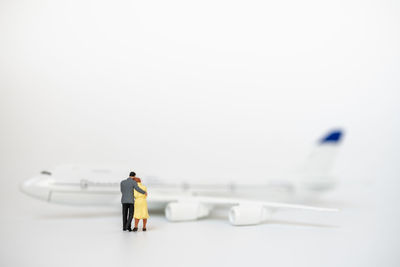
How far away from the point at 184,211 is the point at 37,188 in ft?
14.3

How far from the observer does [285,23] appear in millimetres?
17750

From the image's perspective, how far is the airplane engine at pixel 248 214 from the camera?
11.1 m

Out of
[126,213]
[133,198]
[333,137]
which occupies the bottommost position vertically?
[126,213]

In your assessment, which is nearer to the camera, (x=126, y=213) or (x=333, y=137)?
(x=126, y=213)

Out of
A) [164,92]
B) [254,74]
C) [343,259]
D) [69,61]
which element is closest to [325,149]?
[254,74]

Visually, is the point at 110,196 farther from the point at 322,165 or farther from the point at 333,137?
the point at 333,137

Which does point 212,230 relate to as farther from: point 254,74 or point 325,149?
point 254,74

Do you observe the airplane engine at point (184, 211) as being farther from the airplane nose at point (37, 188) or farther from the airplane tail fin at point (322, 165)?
the airplane tail fin at point (322, 165)

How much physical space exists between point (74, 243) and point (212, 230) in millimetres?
3572

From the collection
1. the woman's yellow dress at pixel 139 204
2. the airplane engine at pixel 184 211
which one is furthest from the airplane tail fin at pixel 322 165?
the woman's yellow dress at pixel 139 204

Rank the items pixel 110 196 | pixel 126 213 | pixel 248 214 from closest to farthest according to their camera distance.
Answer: pixel 126 213
pixel 248 214
pixel 110 196

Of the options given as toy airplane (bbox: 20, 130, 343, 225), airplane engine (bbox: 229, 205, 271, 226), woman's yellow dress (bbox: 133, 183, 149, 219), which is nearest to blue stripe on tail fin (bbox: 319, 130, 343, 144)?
toy airplane (bbox: 20, 130, 343, 225)

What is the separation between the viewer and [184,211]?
37.8ft

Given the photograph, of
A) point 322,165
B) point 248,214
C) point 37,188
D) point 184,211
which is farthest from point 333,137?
point 37,188
